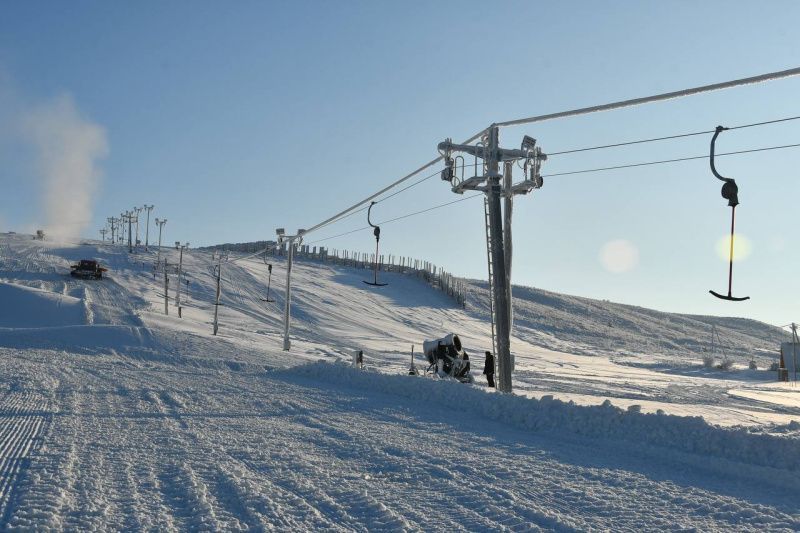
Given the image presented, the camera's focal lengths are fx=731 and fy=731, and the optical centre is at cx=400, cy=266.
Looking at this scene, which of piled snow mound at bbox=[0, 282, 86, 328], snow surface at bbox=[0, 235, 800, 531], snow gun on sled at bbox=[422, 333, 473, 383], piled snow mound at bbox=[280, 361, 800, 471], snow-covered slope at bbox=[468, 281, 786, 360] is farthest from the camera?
snow-covered slope at bbox=[468, 281, 786, 360]

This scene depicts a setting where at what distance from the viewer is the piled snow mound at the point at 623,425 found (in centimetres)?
848

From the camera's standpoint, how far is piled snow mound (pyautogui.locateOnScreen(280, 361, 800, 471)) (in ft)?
27.8

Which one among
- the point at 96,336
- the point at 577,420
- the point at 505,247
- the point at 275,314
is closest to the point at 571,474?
the point at 577,420

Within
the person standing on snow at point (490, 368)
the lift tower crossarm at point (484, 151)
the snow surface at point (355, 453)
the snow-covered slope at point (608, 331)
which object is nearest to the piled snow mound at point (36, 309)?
the snow surface at point (355, 453)

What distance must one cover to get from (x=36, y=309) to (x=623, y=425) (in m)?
42.7

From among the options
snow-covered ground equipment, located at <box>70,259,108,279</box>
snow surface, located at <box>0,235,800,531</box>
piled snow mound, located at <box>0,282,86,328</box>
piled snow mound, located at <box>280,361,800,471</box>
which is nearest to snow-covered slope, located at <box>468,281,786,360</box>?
snow-covered ground equipment, located at <box>70,259,108,279</box>

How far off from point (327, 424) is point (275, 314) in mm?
46826

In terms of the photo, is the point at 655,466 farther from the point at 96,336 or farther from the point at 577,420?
the point at 96,336

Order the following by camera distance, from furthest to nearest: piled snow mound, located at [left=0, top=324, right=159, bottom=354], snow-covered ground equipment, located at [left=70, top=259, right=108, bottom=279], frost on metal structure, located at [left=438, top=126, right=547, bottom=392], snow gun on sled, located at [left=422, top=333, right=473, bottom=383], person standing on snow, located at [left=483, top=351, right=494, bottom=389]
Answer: snow-covered ground equipment, located at [left=70, top=259, right=108, bottom=279] → piled snow mound, located at [left=0, top=324, right=159, bottom=354] → snow gun on sled, located at [left=422, top=333, right=473, bottom=383] → person standing on snow, located at [left=483, top=351, right=494, bottom=389] → frost on metal structure, located at [left=438, top=126, right=547, bottom=392]

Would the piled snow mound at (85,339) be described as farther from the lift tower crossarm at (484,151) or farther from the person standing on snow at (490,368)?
the lift tower crossarm at (484,151)

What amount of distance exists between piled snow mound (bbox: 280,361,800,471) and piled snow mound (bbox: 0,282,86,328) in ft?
112

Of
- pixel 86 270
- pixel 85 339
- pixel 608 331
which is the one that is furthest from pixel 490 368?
pixel 608 331

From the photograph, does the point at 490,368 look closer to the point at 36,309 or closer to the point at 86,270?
the point at 36,309

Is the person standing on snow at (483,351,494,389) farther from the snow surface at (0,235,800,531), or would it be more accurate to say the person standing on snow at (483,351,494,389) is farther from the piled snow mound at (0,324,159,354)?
the piled snow mound at (0,324,159,354)
